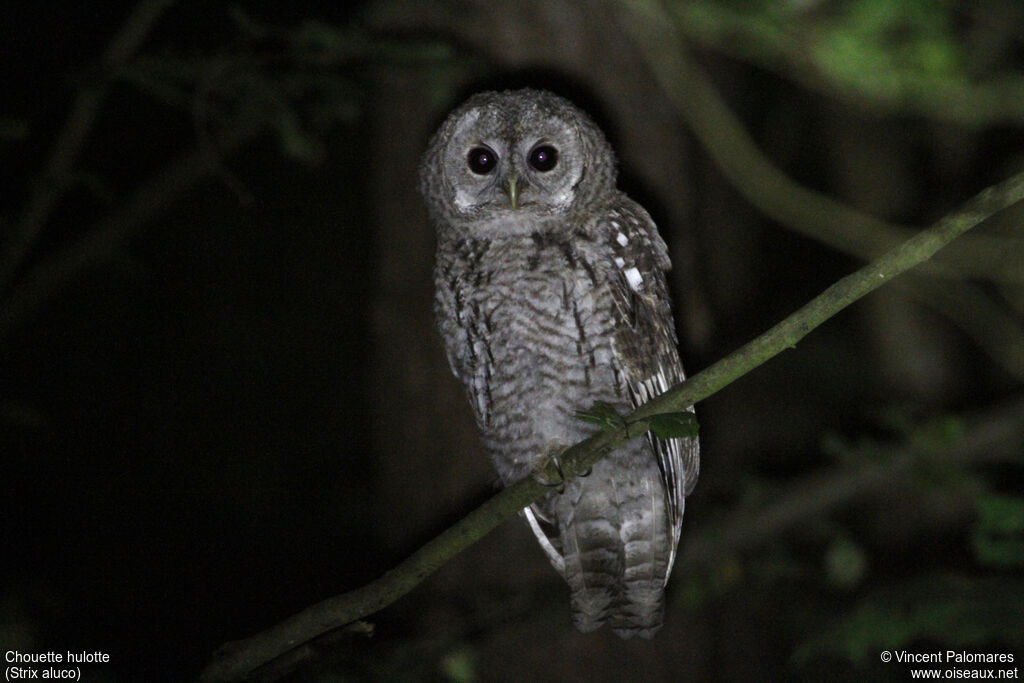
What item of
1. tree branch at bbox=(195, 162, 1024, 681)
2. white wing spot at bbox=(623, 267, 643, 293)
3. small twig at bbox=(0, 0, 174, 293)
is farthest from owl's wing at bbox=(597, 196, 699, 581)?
small twig at bbox=(0, 0, 174, 293)

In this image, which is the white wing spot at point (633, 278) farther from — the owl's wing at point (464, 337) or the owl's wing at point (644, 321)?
the owl's wing at point (464, 337)

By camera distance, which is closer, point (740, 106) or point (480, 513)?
point (480, 513)

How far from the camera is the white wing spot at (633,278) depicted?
2074mm

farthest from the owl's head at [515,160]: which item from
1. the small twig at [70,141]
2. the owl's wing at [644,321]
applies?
the small twig at [70,141]

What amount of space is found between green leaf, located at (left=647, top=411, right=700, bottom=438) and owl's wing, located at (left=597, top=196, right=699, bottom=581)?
31.8 inches

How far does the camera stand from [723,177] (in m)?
4.97

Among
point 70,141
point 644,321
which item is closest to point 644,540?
point 644,321

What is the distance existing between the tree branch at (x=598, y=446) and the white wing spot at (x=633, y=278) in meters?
0.62

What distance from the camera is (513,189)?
79.6 inches

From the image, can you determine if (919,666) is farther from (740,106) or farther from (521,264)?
(740,106)

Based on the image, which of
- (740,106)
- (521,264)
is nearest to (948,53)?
(740,106)

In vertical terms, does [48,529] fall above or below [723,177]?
below

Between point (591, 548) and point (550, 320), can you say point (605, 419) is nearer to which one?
point (550, 320)

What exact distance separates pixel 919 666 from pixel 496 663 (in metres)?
2.03
